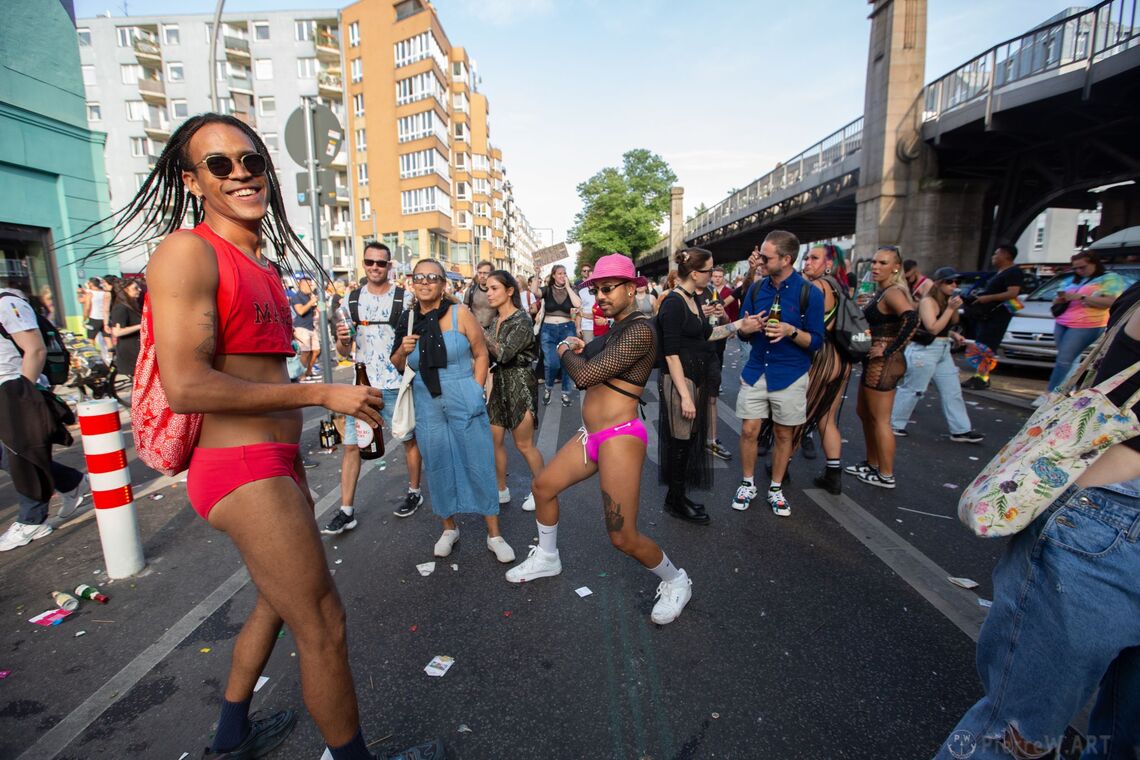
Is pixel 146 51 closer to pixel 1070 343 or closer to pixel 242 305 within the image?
pixel 242 305

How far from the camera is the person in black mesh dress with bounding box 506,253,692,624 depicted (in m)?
2.88

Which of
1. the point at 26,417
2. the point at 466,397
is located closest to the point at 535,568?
the point at 466,397

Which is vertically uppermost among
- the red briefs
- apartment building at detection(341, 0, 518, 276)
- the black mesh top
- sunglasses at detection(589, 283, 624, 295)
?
apartment building at detection(341, 0, 518, 276)

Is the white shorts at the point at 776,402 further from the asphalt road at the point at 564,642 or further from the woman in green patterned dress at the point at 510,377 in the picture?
→ the woman in green patterned dress at the point at 510,377

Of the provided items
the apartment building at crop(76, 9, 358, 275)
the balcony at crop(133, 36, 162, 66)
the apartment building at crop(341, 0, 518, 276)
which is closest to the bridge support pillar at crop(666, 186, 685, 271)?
the apartment building at crop(341, 0, 518, 276)

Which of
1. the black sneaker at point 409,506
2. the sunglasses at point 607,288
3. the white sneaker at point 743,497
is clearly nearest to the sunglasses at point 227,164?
the sunglasses at point 607,288

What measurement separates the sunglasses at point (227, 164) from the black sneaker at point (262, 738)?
6.84ft

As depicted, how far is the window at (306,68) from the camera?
41.7 meters

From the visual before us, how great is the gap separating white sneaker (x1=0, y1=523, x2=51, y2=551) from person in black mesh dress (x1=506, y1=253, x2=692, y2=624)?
404 cm

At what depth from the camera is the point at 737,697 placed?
2.42 metres

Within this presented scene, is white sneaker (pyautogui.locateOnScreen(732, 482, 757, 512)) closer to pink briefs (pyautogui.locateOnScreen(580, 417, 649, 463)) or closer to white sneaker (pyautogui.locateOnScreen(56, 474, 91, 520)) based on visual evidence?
pink briefs (pyautogui.locateOnScreen(580, 417, 649, 463))

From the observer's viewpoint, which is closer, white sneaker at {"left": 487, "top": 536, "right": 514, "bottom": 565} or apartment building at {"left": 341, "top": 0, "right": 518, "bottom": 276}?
white sneaker at {"left": 487, "top": 536, "right": 514, "bottom": 565}

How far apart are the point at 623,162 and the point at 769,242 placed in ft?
210

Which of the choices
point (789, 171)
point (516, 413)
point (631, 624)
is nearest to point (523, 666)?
point (631, 624)
